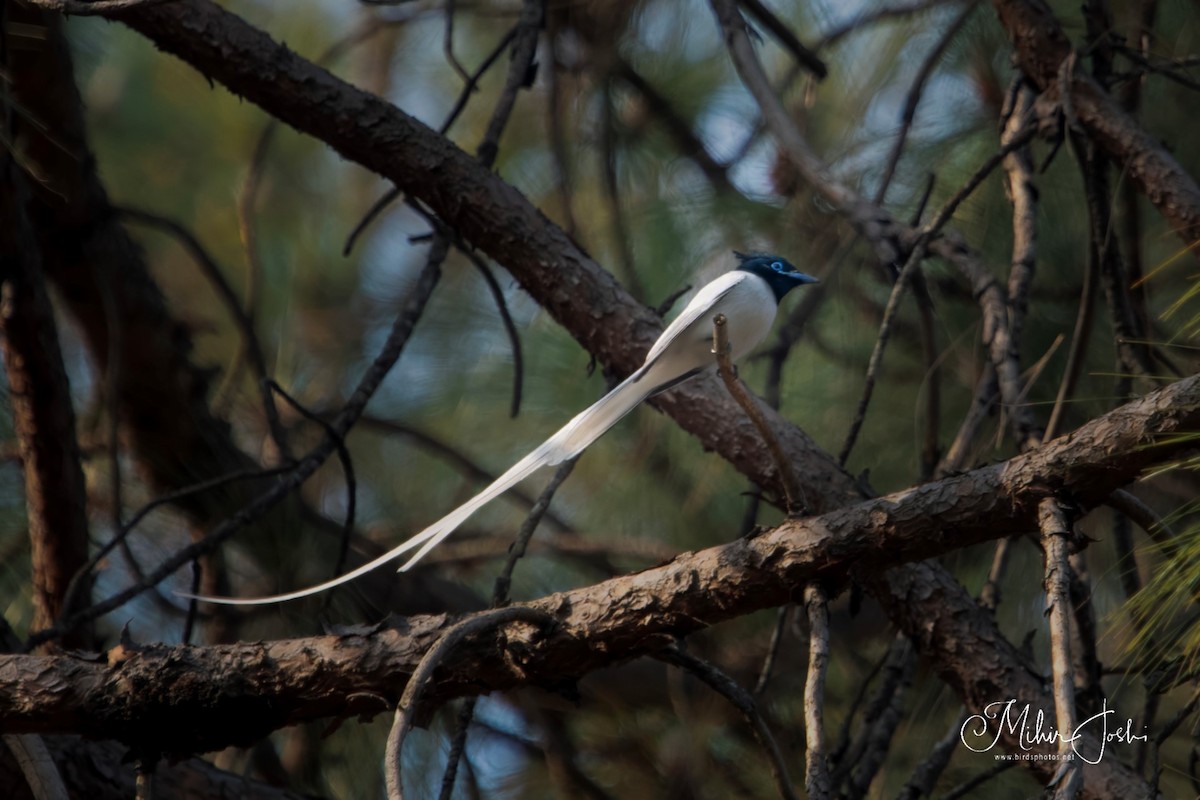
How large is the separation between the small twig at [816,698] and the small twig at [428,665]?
356 millimetres

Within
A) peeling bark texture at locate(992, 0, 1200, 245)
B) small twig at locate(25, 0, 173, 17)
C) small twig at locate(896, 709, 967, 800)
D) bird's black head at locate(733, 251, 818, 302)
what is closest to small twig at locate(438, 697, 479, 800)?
small twig at locate(896, 709, 967, 800)

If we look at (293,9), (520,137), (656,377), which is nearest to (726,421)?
(656,377)

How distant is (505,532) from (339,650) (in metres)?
1.94

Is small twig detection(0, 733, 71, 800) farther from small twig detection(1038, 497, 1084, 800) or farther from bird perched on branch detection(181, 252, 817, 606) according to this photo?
small twig detection(1038, 497, 1084, 800)

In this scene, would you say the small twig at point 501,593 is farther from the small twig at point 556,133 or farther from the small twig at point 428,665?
the small twig at point 556,133

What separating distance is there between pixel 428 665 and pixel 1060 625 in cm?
69

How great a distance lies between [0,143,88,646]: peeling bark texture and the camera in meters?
2.31

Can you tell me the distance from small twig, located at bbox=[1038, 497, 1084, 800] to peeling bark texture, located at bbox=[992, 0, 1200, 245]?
900 millimetres

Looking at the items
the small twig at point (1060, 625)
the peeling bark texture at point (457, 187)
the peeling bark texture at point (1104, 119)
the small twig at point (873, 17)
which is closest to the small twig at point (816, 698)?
the small twig at point (1060, 625)

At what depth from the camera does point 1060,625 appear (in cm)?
117

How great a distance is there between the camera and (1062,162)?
288cm

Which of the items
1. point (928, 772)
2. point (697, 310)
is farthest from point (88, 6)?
point (928, 772)

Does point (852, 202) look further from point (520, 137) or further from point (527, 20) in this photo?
point (520, 137)

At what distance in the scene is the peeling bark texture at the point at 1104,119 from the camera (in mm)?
2018
